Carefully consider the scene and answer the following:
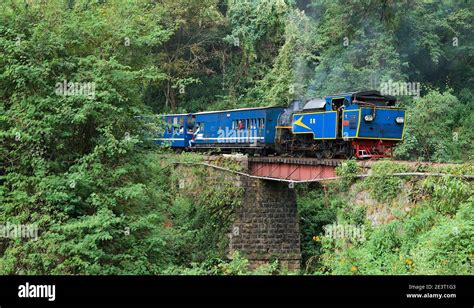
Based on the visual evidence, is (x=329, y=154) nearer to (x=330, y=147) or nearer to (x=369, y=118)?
(x=330, y=147)

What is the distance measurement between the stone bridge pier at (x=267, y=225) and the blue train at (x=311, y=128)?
1.72 m

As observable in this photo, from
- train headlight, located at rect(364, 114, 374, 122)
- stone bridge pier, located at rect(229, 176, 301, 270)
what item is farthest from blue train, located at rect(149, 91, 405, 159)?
stone bridge pier, located at rect(229, 176, 301, 270)

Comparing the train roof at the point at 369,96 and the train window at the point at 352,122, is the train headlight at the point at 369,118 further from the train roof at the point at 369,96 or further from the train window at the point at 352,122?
the train roof at the point at 369,96

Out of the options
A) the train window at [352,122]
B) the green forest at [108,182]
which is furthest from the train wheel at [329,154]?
the green forest at [108,182]

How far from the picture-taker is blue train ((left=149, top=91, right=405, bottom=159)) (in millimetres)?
22078

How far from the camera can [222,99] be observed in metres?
45.7

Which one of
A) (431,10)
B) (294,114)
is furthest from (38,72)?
(431,10)

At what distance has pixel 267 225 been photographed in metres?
27.4

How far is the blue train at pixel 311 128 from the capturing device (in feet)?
72.4

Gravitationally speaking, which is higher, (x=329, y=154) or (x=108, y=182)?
(x=329, y=154)

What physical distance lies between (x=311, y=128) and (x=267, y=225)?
4.79 m

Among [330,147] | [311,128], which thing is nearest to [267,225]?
[311,128]
